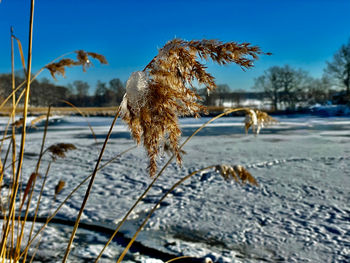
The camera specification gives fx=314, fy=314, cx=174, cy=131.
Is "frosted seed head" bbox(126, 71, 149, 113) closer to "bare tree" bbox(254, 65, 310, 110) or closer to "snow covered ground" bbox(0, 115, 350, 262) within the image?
"snow covered ground" bbox(0, 115, 350, 262)

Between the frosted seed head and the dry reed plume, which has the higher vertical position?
the dry reed plume

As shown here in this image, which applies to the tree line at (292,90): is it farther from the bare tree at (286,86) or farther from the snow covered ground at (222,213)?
the snow covered ground at (222,213)

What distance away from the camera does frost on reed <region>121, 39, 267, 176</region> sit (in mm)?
816

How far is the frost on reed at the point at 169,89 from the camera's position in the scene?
82 cm

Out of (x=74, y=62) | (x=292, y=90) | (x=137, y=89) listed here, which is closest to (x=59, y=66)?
(x=74, y=62)

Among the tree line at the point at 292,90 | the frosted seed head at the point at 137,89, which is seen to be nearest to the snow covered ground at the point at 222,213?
the frosted seed head at the point at 137,89

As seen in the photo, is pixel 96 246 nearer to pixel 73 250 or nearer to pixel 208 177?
pixel 73 250

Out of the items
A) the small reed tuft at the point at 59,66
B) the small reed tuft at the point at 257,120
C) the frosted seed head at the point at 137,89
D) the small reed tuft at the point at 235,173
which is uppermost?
the small reed tuft at the point at 59,66

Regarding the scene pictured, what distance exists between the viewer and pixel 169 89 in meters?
0.83

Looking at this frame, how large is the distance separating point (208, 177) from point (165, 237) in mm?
2155

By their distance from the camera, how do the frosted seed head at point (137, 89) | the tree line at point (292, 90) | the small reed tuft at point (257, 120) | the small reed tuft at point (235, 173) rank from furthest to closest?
the tree line at point (292, 90)
the small reed tuft at point (257, 120)
the small reed tuft at point (235, 173)
the frosted seed head at point (137, 89)

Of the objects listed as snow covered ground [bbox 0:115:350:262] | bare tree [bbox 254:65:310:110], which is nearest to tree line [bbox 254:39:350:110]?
bare tree [bbox 254:65:310:110]

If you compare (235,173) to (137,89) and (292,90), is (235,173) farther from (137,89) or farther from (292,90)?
(292,90)

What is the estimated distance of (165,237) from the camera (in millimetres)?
2721
